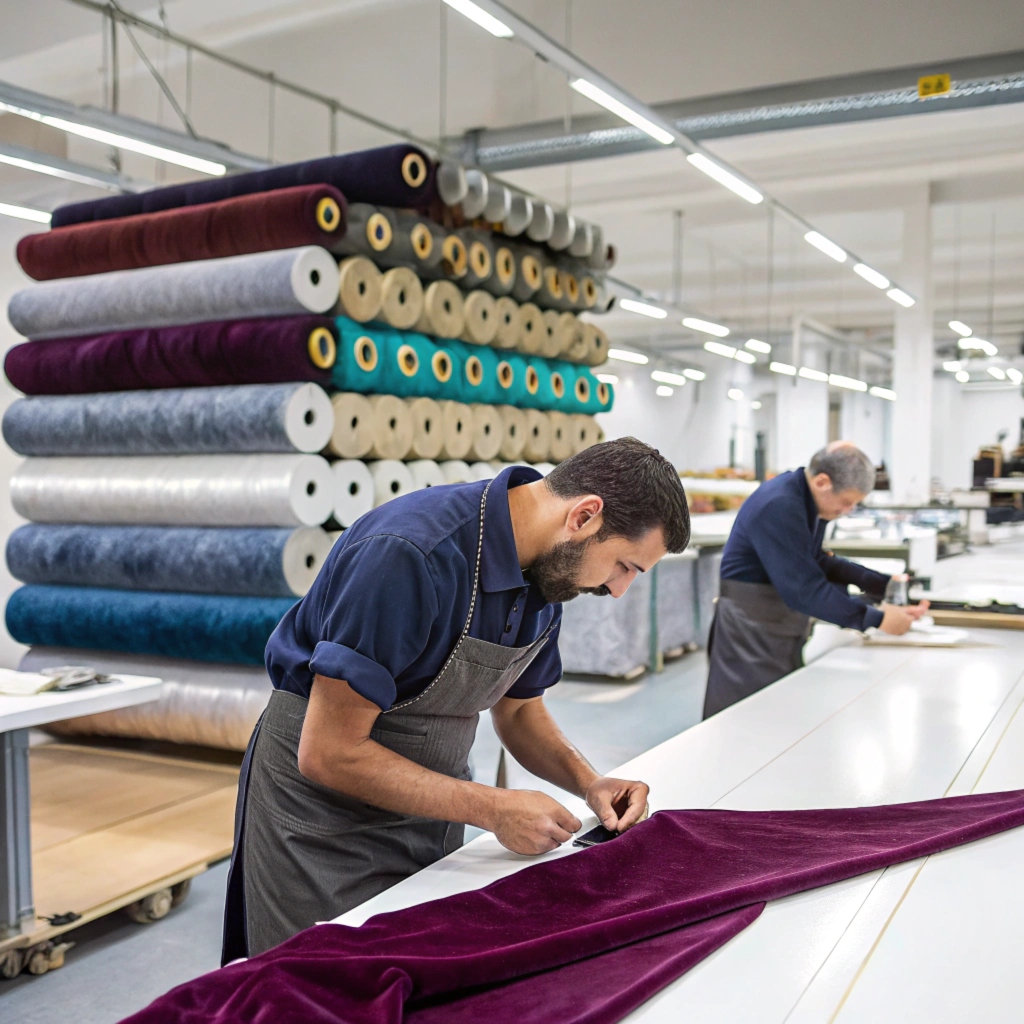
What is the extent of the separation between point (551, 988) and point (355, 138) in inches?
353

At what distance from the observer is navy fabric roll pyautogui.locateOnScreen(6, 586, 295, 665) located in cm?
421

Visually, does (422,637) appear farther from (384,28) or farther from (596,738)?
(384,28)

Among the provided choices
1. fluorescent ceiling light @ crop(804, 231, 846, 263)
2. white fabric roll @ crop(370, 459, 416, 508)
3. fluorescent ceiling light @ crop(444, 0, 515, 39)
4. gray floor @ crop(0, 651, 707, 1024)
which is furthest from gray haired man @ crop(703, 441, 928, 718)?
fluorescent ceiling light @ crop(804, 231, 846, 263)

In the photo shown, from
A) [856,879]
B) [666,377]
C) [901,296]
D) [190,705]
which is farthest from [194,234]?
[666,377]

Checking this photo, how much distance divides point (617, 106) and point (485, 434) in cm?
165

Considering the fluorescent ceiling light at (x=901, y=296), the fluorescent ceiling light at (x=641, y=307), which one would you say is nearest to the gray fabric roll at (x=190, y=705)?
the fluorescent ceiling light at (x=641, y=307)

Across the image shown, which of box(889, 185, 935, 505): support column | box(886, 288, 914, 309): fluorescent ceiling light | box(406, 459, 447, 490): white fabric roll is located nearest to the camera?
box(406, 459, 447, 490): white fabric roll

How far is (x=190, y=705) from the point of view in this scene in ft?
14.3

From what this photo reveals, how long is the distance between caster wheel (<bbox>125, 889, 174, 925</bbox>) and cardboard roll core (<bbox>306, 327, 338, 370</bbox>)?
202 centimetres

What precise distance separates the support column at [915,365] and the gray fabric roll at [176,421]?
22.6ft

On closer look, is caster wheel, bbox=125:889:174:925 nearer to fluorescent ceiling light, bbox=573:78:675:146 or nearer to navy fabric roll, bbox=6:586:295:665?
navy fabric roll, bbox=6:586:295:665

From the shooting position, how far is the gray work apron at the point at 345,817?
167 cm

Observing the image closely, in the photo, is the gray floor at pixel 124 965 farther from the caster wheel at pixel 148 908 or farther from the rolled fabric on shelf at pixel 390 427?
the rolled fabric on shelf at pixel 390 427

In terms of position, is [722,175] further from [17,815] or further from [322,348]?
[17,815]
